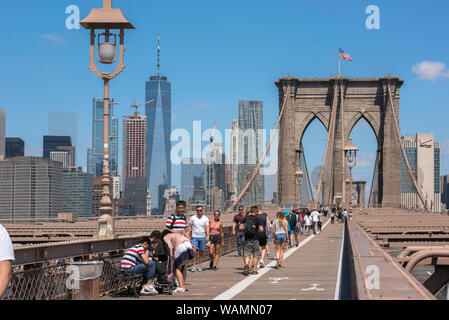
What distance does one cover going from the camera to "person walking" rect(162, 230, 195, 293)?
1376 centimetres

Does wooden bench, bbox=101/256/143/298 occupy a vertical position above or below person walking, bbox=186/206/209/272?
below

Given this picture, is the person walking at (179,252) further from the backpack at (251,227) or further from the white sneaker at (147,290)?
the backpack at (251,227)

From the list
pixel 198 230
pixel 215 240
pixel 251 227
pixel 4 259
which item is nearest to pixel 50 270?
pixel 4 259

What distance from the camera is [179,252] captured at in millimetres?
13930

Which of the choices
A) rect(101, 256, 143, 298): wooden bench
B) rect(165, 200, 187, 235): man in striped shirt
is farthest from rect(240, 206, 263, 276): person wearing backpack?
rect(101, 256, 143, 298): wooden bench

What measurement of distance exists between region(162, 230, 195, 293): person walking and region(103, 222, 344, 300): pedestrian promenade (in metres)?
0.28

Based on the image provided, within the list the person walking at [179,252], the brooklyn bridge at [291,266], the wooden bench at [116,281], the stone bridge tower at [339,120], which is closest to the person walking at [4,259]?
the brooklyn bridge at [291,266]

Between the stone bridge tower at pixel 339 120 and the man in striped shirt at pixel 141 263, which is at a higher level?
the stone bridge tower at pixel 339 120

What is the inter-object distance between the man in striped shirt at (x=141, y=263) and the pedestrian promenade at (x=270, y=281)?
0.35 m

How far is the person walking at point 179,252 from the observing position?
1376 cm

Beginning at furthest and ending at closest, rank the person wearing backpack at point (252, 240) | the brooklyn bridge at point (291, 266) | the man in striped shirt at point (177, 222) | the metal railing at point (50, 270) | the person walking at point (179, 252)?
1. the person wearing backpack at point (252, 240)
2. the man in striped shirt at point (177, 222)
3. the person walking at point (179, 252)
4. the metal railing at point (50, 270)
5. the brooklyn bridge at point (291, 266)

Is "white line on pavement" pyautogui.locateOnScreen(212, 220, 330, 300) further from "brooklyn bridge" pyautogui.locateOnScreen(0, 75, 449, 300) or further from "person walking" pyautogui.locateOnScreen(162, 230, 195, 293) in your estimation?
"person walking" pyautogui.locateOnScreen(162, 230, 195, 293)

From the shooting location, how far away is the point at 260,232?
1811 centimetres

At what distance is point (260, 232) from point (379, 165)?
87.0m
